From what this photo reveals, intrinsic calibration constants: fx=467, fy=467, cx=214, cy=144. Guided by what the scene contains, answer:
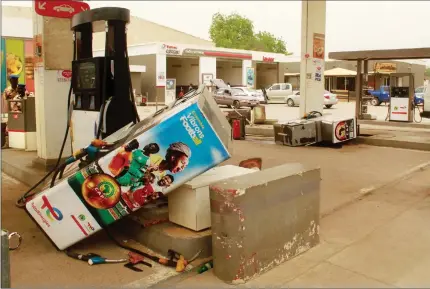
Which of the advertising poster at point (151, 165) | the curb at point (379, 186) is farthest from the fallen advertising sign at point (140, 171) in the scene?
the curb at point (379, 186)

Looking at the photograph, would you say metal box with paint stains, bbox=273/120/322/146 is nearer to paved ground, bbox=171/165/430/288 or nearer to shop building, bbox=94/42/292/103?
paved ground, bbox=171/165/430/288

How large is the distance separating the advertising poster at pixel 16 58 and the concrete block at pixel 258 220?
1817 cm

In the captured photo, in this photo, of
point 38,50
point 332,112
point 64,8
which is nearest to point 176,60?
point 332,112

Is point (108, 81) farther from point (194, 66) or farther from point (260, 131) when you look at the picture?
point (194, 66)

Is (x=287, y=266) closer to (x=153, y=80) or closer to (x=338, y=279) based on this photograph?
(x=338, y=279)

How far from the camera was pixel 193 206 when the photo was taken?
443cm

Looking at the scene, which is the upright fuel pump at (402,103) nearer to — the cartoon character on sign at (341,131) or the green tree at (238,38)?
the cartoon character on sign at (341,131)

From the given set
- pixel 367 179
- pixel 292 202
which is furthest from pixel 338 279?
pixel 367 179

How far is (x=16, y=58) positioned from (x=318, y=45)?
44.9ft

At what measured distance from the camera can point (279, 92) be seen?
36.9 m

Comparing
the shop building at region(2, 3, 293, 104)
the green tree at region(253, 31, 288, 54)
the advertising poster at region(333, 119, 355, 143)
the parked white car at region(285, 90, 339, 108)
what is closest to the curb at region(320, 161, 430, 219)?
the advertising poster at region(333, 119, 355, 143)

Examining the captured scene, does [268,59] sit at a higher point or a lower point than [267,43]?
lower

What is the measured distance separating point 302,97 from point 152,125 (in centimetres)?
959

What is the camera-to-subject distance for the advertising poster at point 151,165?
13.9ft
